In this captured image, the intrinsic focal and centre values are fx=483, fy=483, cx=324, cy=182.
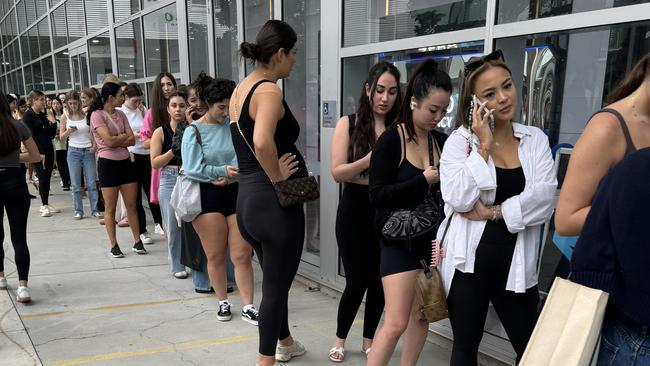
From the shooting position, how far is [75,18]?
40.2 feet

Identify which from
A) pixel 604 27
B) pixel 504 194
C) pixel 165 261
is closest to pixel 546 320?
pixel 504 194

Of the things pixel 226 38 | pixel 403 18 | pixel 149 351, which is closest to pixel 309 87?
pixel 403 18

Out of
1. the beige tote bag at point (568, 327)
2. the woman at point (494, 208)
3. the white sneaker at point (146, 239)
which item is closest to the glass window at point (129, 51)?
the white sneaker at point (146, 239)

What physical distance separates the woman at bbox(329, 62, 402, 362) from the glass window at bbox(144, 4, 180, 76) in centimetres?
519

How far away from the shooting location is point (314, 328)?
12.6ft

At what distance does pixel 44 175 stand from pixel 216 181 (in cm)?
595

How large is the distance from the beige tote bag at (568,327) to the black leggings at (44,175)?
8345 millimetres

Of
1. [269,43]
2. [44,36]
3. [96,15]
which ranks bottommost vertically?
[269,43]

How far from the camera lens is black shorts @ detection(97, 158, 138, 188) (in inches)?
218

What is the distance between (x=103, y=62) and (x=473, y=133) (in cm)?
1064

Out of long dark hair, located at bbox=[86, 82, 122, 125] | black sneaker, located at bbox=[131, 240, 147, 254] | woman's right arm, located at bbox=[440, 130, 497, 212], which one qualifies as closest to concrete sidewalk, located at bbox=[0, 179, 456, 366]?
black sneaker, located at bbox=[131, 240, 147, 254]

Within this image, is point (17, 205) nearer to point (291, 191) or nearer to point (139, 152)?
point (139, 152)

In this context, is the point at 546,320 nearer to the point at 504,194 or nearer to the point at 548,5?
the point at 504,194

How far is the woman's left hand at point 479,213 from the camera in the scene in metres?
2.06
